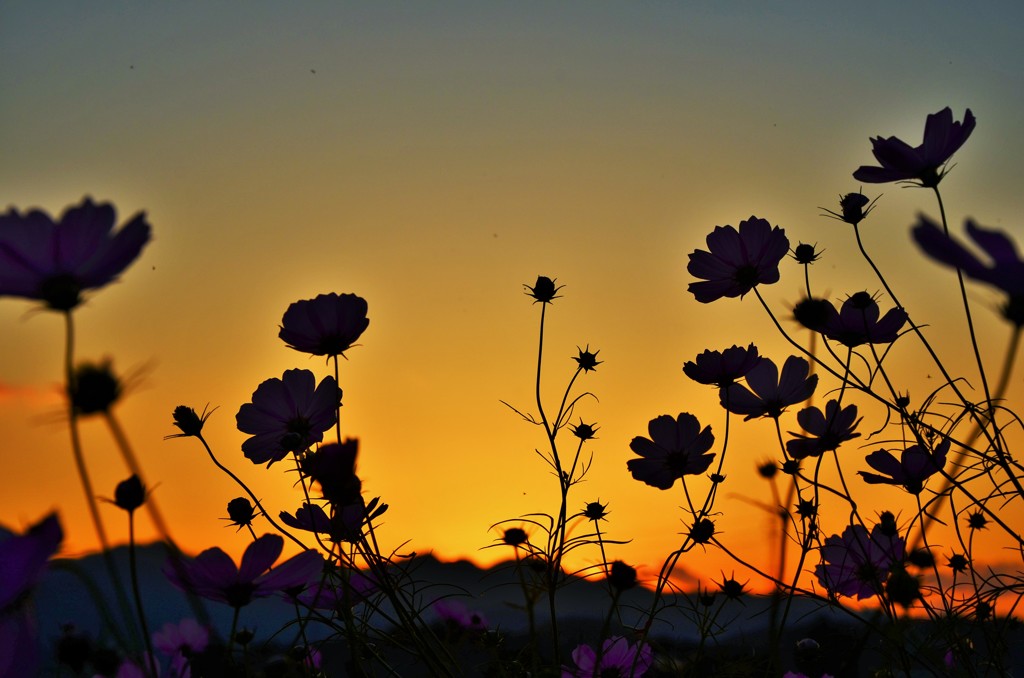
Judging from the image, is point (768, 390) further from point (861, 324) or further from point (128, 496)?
point (128, 496)

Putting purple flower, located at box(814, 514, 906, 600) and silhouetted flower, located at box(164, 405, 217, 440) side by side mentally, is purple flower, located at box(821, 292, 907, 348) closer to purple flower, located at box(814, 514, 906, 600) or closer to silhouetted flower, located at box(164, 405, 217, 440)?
purple flower, located at box(814, 514, 906, 600)

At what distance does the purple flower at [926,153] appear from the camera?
79cm

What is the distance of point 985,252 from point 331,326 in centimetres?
65

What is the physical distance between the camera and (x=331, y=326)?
85 cm

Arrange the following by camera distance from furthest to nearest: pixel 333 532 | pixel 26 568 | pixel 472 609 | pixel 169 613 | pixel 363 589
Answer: pixel 472 609
pixel 169 613
pixel 363 589
pixel 333 532
pixel 26 568

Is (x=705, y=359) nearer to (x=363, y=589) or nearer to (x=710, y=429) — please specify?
(x=710, y=429)

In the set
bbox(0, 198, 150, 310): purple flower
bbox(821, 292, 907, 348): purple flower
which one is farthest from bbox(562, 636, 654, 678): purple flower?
bbox(0, 198, 150, 310): purple flower

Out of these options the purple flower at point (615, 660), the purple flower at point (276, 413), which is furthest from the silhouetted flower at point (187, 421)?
the purple flower at point (615, 660)

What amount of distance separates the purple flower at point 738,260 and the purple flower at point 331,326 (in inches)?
17.9

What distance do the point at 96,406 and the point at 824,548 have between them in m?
0.90

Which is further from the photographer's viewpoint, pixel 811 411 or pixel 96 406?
pixel 811 411

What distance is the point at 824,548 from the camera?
101 centimetres

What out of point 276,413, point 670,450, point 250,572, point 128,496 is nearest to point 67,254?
point 128,496

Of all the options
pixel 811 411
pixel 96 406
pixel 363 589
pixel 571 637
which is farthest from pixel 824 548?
pixel 96 406
